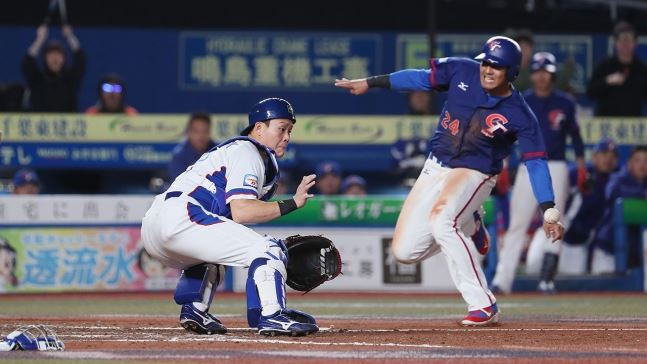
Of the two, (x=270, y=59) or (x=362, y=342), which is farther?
(x=270, y=59)

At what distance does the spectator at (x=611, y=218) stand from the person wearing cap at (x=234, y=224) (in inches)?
272

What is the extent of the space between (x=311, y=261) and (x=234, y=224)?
28.8 inches

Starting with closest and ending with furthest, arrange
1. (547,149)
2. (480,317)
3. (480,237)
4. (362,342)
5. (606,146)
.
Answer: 1. (362,342)
2. (480,317)
3. (480,237)
4. (547,149)
5. (606,146)

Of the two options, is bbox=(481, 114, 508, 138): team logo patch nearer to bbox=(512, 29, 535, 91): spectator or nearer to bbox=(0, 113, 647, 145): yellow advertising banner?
bbox=(512, 29, 535, 91): spectator

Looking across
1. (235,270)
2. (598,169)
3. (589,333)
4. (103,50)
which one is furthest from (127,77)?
(589,333)

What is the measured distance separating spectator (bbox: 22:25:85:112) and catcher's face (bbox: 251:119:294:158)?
705 centimetres

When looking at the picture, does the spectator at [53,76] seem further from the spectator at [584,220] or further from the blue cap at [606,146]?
the blue cap at [606,146]

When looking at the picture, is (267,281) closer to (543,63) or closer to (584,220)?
(543,63)

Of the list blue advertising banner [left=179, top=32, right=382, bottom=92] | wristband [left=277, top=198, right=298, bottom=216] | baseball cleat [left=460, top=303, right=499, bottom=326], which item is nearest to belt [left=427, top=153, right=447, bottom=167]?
baseball cleat [left=460, top=303, right=499, bottom=326]

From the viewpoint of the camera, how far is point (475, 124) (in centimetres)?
875

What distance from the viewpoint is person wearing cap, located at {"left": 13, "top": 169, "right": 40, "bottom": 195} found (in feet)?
43.5

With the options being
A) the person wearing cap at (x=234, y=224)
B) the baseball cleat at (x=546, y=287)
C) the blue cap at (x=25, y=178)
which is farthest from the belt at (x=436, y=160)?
the blue cap at (x=25, y=178)

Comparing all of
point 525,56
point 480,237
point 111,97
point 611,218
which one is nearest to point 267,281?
point 480,237

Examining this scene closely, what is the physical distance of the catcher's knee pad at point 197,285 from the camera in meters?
7.60
